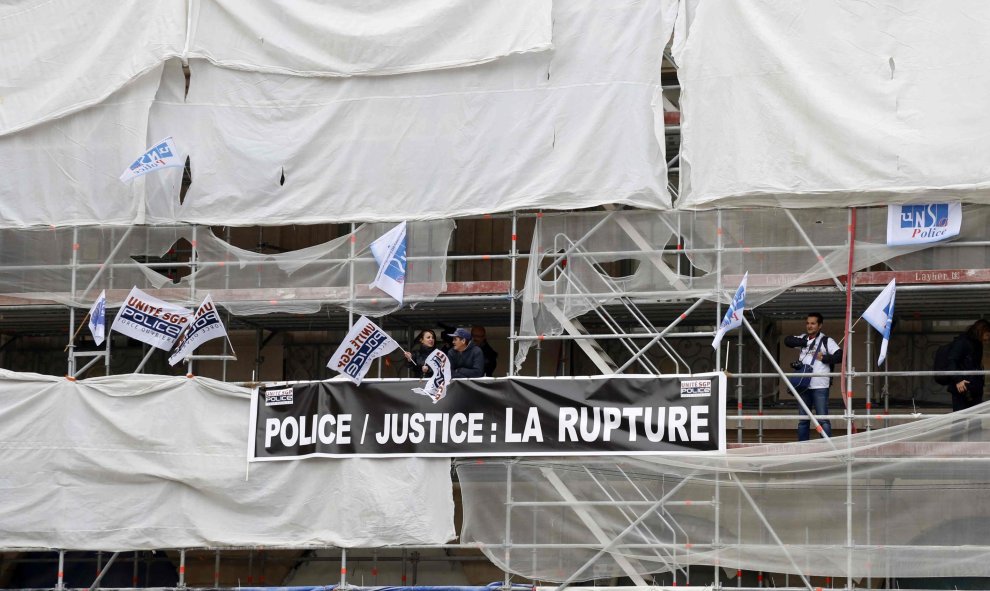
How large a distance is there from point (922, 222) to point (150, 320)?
918 cm

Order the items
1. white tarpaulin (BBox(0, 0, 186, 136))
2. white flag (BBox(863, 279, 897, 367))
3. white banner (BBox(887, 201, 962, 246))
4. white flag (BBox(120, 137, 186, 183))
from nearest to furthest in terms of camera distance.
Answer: white flag (BBox(863, 279, 897, 367)) < white banner (BBox(887, 201, 962, 246)) < white flag (BBox(120, 137, 186, 183)) < white tarpaulin (BBox(0, 0, 186, 136))

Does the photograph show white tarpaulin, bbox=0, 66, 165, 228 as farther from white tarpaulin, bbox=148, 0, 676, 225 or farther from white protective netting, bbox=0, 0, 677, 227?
white tarpaulin, bbox=148, 0, 676, 225

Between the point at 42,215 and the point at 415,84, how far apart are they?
5.08 m

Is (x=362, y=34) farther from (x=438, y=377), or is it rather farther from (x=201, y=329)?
(x=438, y=377)

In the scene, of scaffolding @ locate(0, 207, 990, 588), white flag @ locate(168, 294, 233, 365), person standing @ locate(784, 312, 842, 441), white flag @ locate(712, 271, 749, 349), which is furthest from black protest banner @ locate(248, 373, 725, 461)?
person standing @ locate(784, 312, 842, 441)

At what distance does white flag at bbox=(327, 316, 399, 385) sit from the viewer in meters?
20.1

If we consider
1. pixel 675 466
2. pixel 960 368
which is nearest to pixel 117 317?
pixel 675 466

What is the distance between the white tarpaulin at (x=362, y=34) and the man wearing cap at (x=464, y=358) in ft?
11.0

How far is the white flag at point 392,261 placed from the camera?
20.4 meters

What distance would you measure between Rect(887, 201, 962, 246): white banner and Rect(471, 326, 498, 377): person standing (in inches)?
204

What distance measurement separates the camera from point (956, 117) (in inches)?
766

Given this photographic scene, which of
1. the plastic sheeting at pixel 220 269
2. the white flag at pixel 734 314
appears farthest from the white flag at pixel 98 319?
the white flag at pixel 734 314

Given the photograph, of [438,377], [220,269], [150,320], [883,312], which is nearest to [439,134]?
[438,377]

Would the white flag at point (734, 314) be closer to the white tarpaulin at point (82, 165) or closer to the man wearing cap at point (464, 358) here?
the man wearing cap at point (464, 358)
